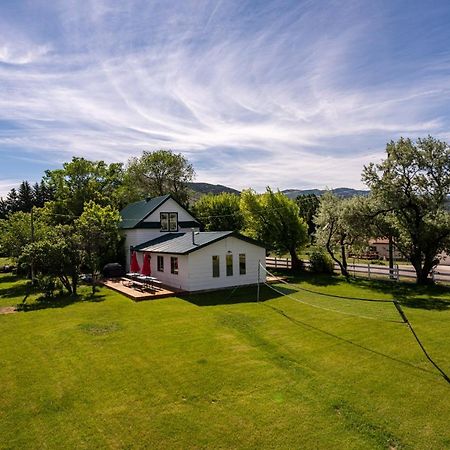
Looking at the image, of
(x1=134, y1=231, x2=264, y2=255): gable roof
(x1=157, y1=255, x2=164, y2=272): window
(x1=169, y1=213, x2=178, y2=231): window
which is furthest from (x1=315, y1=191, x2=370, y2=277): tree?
(x1=157, y1=255, x2=164, y2=272): window

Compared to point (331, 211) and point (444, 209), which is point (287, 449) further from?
point (331, 211)

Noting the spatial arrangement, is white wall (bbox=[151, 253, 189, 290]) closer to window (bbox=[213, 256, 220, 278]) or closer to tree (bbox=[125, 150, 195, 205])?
window (bbox=[213, 256, 220, 278])

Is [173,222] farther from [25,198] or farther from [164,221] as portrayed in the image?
[25,198]

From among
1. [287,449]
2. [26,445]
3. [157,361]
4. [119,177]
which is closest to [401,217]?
[157,361]

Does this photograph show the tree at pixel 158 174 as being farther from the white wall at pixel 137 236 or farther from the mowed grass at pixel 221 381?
the mowed grass at pixel 221 381

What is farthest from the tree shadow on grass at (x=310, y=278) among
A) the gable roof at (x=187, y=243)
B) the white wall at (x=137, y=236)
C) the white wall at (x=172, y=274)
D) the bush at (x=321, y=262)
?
the white wall at (x=137, y=236)

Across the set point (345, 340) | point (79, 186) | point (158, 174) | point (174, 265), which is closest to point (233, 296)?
point (174, 265)
